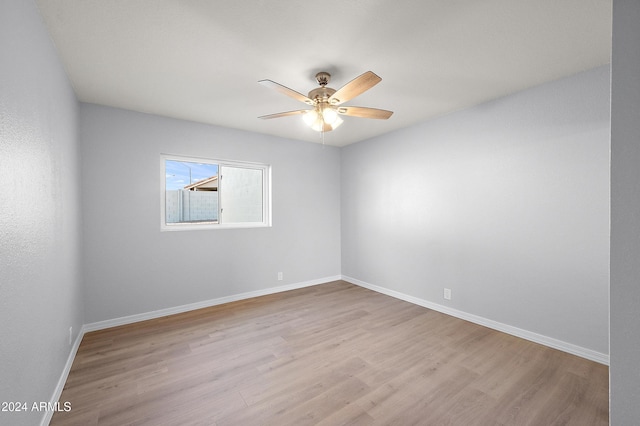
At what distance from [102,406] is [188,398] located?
531 mm

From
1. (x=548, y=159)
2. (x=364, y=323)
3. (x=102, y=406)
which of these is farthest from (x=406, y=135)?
(x=102, y=406)

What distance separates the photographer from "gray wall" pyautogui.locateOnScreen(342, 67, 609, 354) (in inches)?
87.4

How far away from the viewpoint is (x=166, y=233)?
323 centimetres

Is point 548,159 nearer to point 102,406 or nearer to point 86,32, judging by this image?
point 86,32

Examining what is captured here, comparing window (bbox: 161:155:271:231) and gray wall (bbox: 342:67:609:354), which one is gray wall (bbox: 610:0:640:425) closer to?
gray wall (bbox: 342:67:609:354)

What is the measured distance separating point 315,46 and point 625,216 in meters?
1.89

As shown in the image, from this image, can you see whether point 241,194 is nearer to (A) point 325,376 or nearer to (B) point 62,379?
(B) point 62,379

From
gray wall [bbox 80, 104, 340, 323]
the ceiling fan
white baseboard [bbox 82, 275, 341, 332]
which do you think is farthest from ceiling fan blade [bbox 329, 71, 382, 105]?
white baseboard [bbox 82, 275, 341, 332]

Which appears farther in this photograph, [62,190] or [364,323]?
[364,323]

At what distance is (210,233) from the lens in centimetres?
353

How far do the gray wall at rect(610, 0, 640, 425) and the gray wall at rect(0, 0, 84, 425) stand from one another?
91.9 inches

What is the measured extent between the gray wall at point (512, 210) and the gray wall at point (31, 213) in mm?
3605

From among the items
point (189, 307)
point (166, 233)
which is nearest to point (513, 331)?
point (189, 307)

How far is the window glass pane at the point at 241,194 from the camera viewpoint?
3768mm
